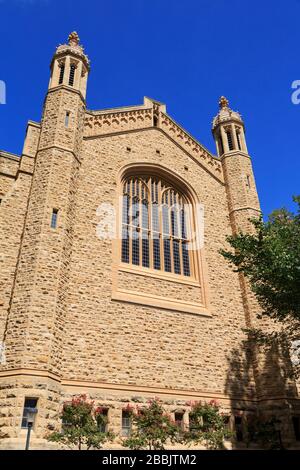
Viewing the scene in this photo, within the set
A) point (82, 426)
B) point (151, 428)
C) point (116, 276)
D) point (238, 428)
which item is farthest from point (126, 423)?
point (116, 276)

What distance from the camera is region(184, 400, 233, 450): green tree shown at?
14.3 m

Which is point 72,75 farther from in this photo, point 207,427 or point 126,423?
point 207,427

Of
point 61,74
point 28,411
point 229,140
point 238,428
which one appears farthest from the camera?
point 229,140

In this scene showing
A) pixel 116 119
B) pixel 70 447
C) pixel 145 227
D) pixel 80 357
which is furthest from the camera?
pixel 116 119

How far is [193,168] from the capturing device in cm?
2369

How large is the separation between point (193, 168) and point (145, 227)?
5869 mm

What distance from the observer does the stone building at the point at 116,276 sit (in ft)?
45.0

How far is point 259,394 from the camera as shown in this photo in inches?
683

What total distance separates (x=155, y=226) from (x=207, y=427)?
9.90 meters

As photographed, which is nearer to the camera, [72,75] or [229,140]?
[72,75]

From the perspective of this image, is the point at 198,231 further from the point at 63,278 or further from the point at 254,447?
the point at 254,447

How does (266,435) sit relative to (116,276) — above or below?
below

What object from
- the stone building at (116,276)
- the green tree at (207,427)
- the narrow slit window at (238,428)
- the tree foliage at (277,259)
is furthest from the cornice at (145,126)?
the green tree at (207,427)
